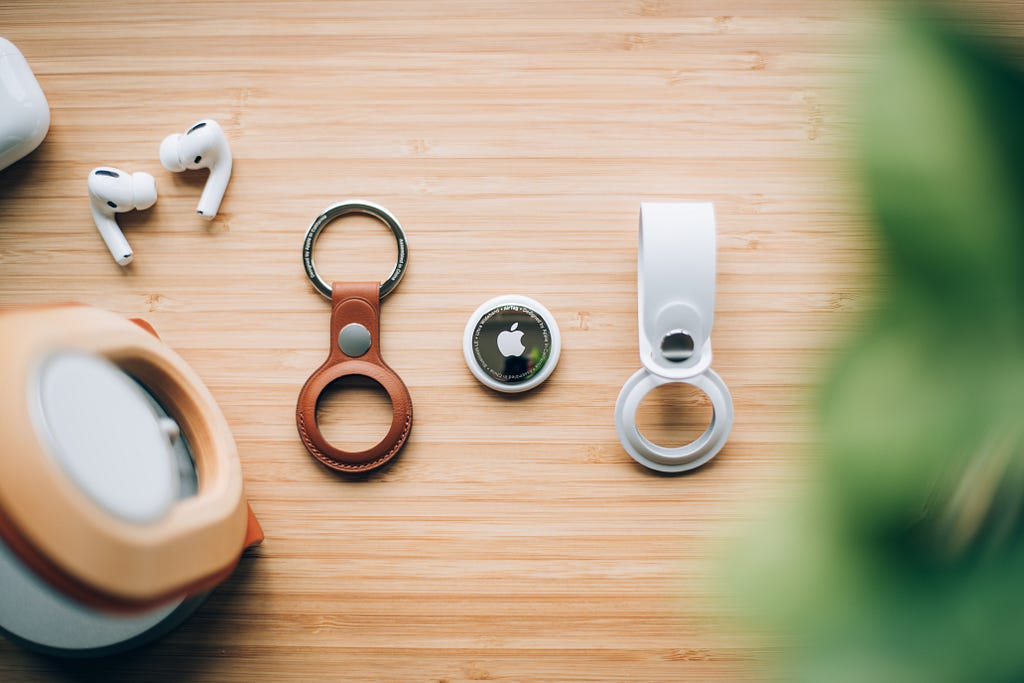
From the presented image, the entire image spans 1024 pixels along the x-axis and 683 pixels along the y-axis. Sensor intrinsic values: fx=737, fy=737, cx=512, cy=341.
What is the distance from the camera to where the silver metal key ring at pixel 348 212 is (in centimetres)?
89

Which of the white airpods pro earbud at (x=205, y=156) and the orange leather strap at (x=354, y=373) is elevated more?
the white airpods pro earbud at (x=205, y=156)

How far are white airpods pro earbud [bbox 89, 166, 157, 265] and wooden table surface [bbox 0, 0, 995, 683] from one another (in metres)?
0.03

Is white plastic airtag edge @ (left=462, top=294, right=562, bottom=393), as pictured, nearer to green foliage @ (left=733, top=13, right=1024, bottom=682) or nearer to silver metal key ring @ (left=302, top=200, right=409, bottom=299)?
silver metal key ring @ (left=302, top=200, right=409, bottom=299)

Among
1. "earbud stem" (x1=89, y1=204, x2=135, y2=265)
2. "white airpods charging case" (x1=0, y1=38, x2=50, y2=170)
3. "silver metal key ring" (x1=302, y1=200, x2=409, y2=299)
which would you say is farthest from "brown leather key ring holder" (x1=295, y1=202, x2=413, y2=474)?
"white airpods charging case" (x1=0, y1=38, x2=50, y2=170)

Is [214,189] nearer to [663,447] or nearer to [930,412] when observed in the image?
[663,447]

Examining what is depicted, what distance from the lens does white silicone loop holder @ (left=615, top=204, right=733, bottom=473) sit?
816mm

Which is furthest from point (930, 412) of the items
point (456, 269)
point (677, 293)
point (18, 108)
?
point (18, 108)

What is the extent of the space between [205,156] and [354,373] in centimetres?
31

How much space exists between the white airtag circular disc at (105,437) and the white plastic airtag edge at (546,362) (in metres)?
0.34

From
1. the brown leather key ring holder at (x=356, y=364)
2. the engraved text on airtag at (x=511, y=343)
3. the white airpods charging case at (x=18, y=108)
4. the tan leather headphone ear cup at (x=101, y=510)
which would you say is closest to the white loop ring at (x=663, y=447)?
the engraved text on airtag at (x=511, y=343)

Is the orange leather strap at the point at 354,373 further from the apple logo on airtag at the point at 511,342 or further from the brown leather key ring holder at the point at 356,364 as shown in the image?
the apple logo on airtag at the point at 511,342

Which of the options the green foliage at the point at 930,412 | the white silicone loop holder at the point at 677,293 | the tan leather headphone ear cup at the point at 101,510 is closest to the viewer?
the green foliage at the point at 930,412

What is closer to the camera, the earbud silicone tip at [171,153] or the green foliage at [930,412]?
the green foliage at [930,412]

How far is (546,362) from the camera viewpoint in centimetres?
87
